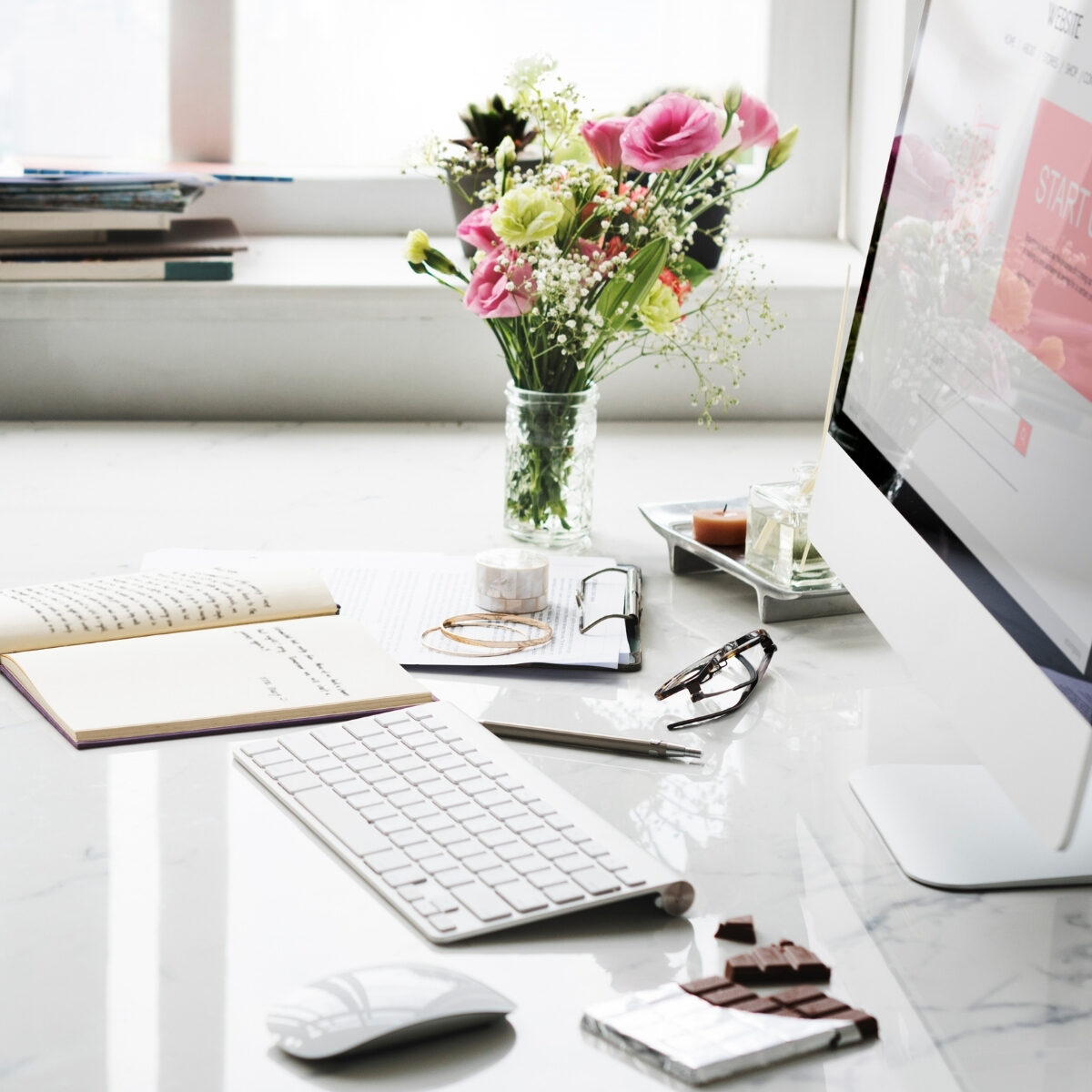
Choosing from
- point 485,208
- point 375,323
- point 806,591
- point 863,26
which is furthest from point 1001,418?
point 863,26

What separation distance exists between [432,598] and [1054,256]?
60 cm

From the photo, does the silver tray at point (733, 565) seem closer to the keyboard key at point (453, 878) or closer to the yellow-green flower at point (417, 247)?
the yellow-green flower at point (417, 247)

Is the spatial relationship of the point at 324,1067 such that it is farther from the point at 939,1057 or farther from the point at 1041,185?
the point at 1041,185

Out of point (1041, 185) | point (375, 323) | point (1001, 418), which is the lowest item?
point (375, 323)

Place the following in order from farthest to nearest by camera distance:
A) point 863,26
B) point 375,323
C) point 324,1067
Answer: point 863,26
point 375,323
point 324,1067

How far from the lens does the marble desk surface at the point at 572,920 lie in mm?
611

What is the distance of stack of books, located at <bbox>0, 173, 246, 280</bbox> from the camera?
1.69 m

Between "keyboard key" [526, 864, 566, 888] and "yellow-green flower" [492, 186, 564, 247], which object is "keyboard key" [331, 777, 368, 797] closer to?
"keyboard key" [526, 864, 566, 888]

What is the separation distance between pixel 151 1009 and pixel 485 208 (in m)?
0.79

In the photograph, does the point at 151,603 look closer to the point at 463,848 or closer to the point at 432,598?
the point at 432,598

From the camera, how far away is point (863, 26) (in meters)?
1.98

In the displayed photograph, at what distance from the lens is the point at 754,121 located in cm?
124

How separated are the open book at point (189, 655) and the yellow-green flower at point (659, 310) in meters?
0.35

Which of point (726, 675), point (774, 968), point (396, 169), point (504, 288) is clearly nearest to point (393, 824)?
point (774, 968)
